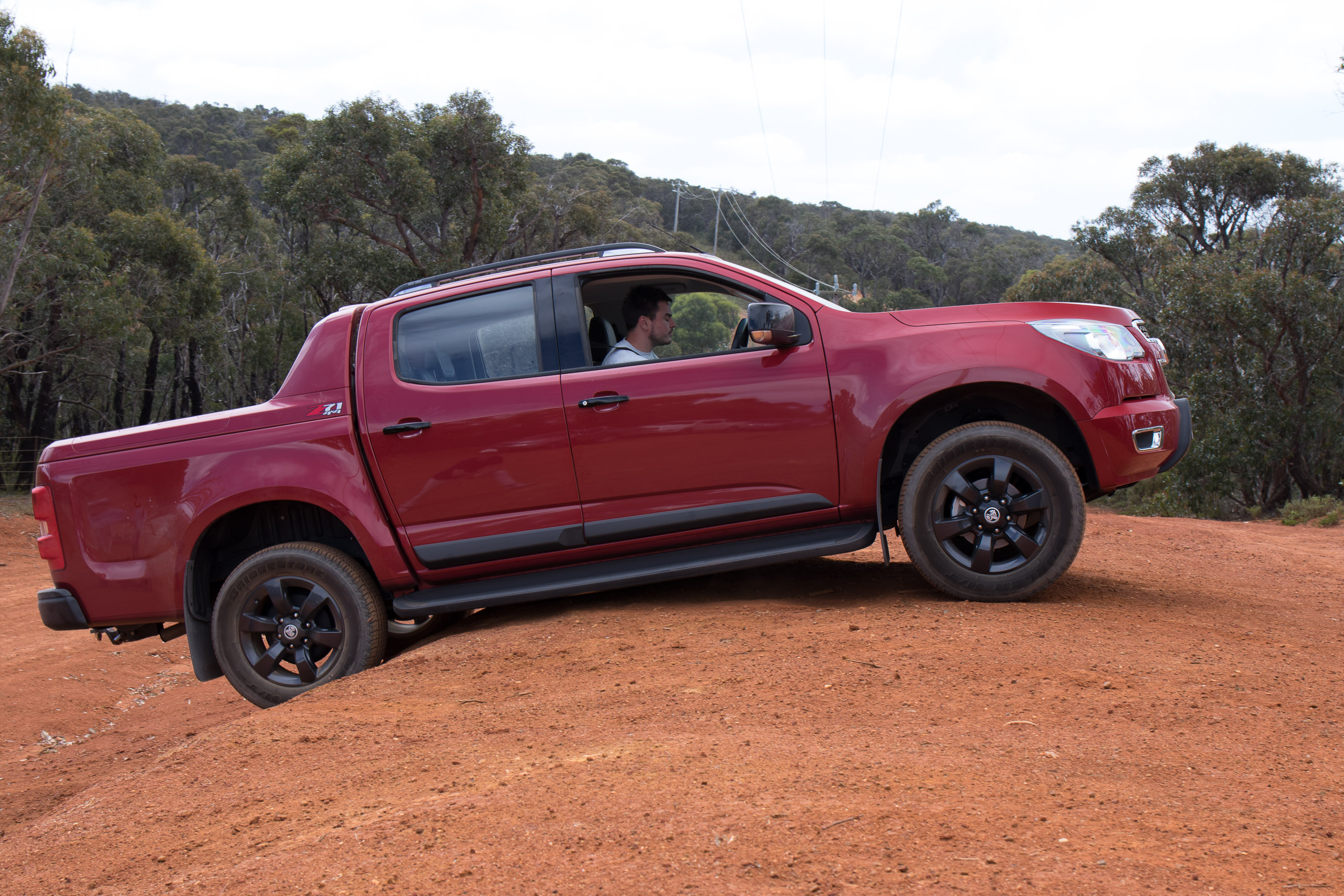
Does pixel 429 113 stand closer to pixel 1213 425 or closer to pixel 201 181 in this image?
pixel 201 181

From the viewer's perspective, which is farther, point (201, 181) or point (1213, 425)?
point (201, 181)

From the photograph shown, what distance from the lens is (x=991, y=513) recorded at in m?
4.75

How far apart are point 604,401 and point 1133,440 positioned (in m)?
2.59

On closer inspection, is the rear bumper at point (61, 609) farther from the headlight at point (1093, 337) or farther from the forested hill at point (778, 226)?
the forested hill at point (778, 226)

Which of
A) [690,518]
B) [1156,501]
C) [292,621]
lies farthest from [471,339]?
[1156,501]

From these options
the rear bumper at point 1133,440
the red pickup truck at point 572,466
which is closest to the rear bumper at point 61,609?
the red pickup truck at point 572,466

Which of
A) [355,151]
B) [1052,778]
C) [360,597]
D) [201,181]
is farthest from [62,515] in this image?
[201,181]

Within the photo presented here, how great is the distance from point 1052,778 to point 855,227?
65.4 m

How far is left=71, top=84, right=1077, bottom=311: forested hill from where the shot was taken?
175 ft

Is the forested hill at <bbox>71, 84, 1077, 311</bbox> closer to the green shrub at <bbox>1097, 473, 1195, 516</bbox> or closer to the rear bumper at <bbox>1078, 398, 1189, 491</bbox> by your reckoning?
the green shrub at <bbox>1097, 473, 1195, 516</bbox>

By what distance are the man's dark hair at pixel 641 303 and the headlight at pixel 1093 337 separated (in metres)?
1.92

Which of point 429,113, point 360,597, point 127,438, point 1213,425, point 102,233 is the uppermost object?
point 429,113

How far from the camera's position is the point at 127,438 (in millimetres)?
4844

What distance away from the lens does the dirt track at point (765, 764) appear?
7.86 feet
